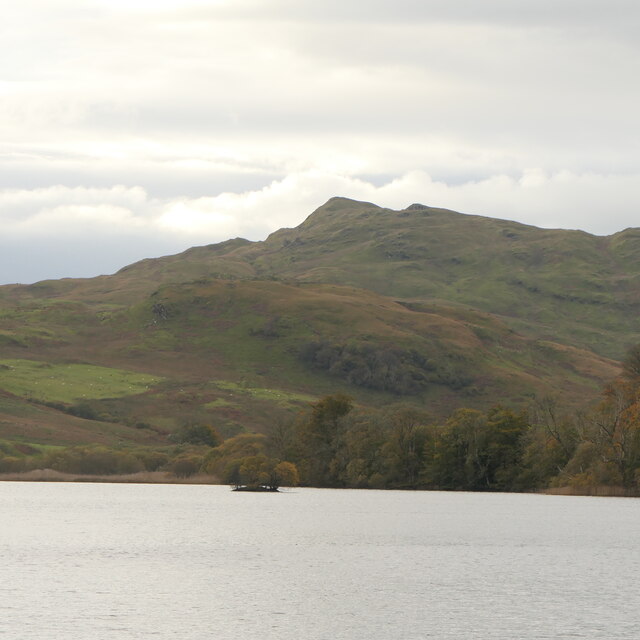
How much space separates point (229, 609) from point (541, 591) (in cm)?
2070

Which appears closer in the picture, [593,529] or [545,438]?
[593,529]

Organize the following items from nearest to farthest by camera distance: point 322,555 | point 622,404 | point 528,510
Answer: point 322,555
point 528,510
point 622,404

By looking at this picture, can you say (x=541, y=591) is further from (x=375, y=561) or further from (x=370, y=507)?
(x=370, y=507)

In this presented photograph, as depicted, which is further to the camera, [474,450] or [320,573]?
[474,450]

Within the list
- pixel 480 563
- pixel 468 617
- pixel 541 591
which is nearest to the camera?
pixel 468 617

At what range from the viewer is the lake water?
175ft

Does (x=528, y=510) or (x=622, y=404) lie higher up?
(x=622, y=404)

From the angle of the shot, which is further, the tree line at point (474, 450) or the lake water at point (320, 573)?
the tree line at point (474, 450)

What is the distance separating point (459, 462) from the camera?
184 metres

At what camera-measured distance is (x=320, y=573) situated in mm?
76375

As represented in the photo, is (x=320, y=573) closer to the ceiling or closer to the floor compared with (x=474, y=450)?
closer to the ceiling

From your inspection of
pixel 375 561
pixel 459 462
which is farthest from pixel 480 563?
pixel 459 462

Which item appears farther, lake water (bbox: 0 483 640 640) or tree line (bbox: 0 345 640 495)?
tree line (bbox: 0 345 640 495)

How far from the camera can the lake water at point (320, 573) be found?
53312 millimetres
